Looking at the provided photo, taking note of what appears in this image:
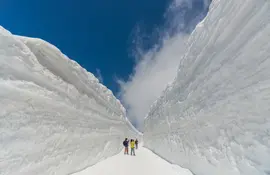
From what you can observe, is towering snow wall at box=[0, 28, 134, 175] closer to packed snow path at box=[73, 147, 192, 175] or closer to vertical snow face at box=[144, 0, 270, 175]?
packed snow path at box=[73, 147, 192, 175]

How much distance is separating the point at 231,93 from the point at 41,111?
4855 millimetres

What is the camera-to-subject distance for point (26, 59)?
4477 millimetres

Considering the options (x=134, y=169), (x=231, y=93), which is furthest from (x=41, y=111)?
(x=231, y=93)

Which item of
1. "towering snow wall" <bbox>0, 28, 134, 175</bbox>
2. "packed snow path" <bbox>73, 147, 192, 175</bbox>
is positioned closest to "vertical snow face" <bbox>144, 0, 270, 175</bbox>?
"packed snow path" <bbox>73, 147, 192, 175</bbox>

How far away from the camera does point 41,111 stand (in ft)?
15.2

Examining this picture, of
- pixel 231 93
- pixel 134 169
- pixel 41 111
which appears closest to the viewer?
pixel 231 93

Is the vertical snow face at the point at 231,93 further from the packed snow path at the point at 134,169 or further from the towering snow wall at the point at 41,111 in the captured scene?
the towering snow wall at the point at 41,111

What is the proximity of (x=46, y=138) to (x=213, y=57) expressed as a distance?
5.25 metres

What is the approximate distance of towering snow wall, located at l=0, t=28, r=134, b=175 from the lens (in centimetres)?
376

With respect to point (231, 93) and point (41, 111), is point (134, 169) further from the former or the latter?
point (231, 93)

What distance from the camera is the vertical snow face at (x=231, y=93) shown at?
3.05 m

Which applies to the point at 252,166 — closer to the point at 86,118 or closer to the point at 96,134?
the point at 86,118

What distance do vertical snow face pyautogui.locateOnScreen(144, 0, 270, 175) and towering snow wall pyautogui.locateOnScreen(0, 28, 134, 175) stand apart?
13.3 feet

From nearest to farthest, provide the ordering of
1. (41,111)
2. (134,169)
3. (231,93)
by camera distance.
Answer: (231,93), (41,111), (134,169)
